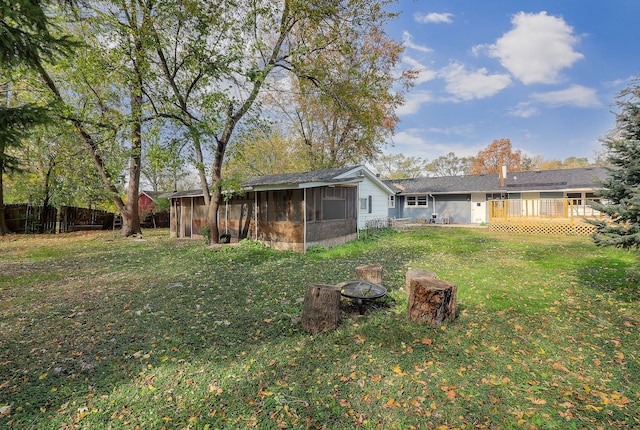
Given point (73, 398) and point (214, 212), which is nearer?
point (73, 398)

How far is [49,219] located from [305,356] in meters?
21.3

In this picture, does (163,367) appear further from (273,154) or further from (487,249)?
(273,154)

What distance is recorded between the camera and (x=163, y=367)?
10.7ft

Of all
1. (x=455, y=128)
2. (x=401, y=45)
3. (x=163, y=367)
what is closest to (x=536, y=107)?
(x=455, y=128)

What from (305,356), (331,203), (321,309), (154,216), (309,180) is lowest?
(305,356)

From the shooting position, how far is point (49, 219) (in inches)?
681

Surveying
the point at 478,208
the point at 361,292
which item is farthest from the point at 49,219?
the point at 478,208

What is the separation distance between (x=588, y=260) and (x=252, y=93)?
40.4 feet

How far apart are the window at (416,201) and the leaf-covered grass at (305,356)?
1758cm

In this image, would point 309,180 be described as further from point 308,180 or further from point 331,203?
point 331,203

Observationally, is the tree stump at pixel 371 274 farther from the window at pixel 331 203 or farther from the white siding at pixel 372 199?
the white siding at pixel 372 199

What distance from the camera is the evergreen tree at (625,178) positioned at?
4.61 metres

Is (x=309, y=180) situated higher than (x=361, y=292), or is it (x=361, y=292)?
(x=309, y=180)

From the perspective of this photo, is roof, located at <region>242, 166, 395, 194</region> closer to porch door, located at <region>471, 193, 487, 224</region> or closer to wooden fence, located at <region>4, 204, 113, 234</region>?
porch door, located at <region>471, 193, 487, 224</region>
